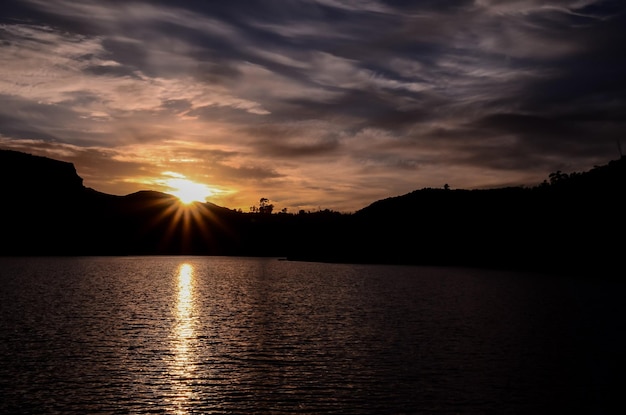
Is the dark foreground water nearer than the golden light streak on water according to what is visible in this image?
Yes

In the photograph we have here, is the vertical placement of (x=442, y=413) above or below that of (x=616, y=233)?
below

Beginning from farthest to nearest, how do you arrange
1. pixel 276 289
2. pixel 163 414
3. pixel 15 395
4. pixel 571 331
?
pixel 276 289, pixel 571 331, pixel 15 395, pixel 163 414

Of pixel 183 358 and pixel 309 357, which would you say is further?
pixel 309 357

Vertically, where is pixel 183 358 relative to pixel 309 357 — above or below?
above

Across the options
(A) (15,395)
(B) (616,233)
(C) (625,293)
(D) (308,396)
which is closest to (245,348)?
(D) (308,396)

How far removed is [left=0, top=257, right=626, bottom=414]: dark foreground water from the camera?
A: 32.0m

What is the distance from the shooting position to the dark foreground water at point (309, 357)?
32.0 metres

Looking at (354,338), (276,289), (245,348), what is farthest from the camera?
(276,289)

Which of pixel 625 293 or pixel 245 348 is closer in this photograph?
pixel 245 348

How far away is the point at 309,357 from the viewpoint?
44375 millimetres

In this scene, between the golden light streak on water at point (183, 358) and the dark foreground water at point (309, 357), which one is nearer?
the dark foreground water at point (309, 357)

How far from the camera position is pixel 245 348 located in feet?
159

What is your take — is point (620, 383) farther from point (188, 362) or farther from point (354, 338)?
point (188, 362)

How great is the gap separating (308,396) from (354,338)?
839 inches
